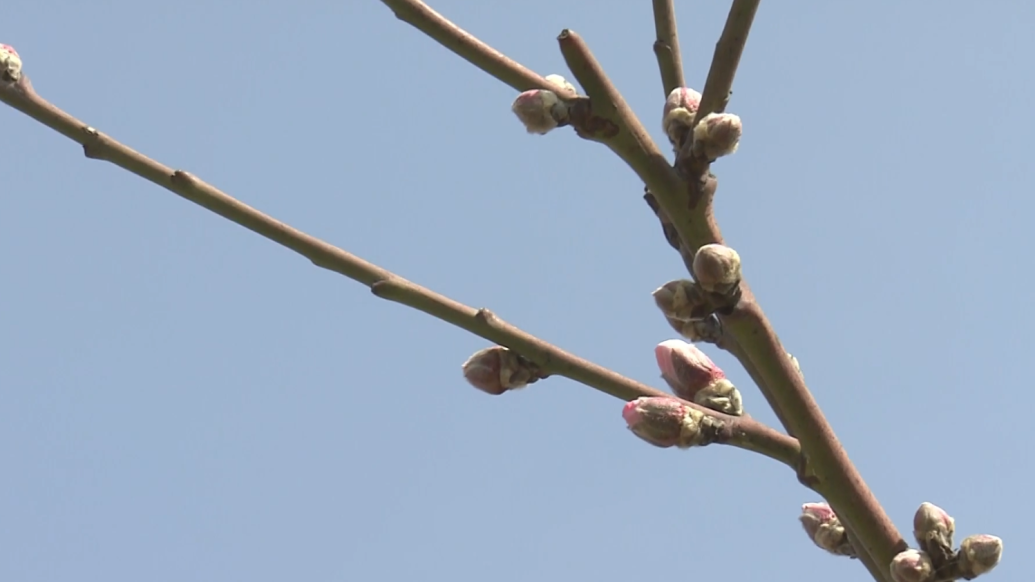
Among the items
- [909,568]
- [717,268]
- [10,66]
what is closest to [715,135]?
[717,268]

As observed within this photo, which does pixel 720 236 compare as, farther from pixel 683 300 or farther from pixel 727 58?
pixel 727 58

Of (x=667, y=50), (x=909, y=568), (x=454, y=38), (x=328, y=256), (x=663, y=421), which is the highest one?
(x=667, y=50)

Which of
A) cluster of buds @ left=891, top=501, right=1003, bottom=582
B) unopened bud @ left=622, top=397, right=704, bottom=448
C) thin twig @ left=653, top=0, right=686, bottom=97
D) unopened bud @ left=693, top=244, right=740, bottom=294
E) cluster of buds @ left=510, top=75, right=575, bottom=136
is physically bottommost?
cluster of buds @ left=891, top=501, right=1003, bottom=582

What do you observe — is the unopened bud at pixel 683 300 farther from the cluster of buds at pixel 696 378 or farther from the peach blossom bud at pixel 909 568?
the peach blossom bud at pixel 909 568

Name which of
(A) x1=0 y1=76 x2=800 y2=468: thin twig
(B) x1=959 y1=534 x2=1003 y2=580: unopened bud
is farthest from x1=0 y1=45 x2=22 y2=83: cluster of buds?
(B) x1=959 y1=534 x2=1003 y2=580: unopened bud

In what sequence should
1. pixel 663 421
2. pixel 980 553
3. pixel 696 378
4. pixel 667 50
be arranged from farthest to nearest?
pixel 667 50 → pixel 696 378 → pixel 980 553 → pixel 663 421

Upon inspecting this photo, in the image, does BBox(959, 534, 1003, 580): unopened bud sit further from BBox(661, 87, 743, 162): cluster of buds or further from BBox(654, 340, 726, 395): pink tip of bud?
BBox(661, 87, 743, 162): cluster of buds
